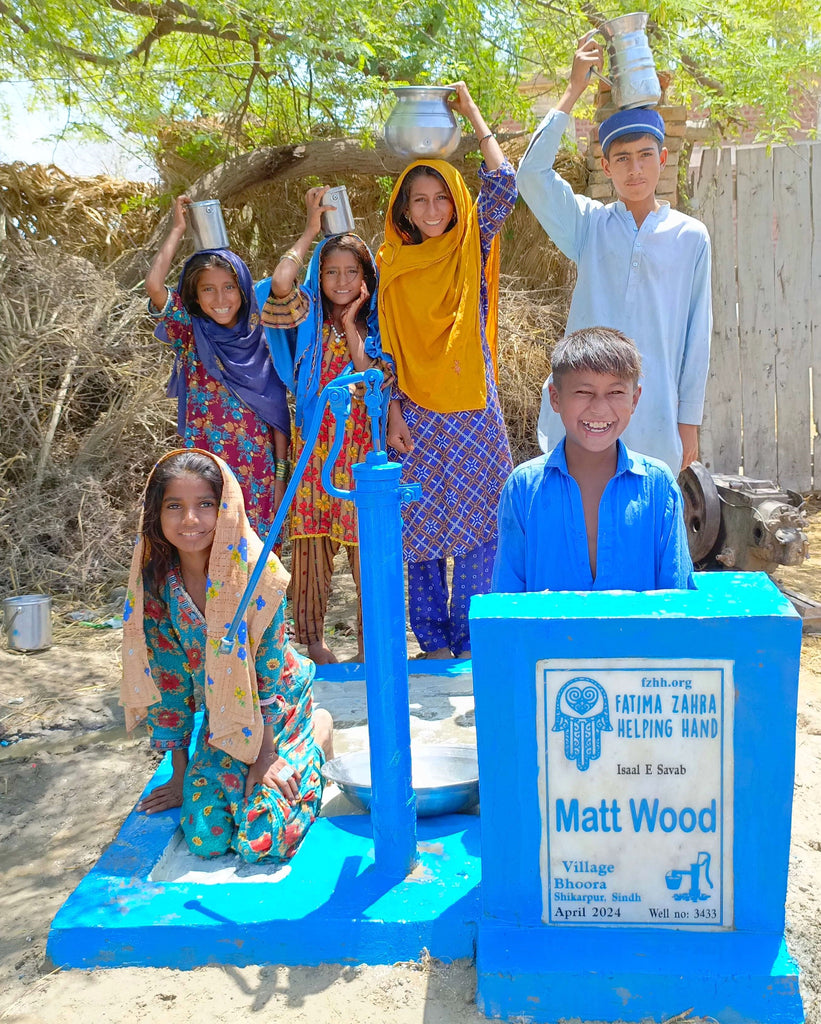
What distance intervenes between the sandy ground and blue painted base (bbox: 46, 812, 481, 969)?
4 cm

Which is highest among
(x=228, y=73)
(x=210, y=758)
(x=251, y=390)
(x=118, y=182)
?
(x=228, y=73)

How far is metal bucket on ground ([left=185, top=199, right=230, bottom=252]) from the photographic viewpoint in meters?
3.56

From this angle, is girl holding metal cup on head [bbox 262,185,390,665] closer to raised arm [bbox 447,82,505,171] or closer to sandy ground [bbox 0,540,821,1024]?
raised arm [bbox 447,82,505,171]

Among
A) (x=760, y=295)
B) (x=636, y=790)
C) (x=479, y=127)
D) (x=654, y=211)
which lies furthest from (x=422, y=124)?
(x=760, y=295)

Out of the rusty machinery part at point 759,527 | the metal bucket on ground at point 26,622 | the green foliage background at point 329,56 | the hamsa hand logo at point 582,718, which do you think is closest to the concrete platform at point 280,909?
the hamsa hand logo at point 582,718

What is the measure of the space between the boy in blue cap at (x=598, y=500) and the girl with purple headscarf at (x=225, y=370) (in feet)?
5.92

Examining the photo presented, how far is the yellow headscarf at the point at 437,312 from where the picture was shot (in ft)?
11.2

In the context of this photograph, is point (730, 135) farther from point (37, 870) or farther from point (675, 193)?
point (37, 870)

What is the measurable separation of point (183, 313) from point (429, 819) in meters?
2.19

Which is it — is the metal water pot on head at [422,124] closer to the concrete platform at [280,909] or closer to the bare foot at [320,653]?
the bare foot at [320,653]

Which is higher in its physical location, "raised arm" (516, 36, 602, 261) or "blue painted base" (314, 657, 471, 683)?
"raised arm" (516, 36, 602, 261)

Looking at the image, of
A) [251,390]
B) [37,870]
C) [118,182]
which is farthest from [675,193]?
[37,870]

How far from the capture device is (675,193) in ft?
19.5

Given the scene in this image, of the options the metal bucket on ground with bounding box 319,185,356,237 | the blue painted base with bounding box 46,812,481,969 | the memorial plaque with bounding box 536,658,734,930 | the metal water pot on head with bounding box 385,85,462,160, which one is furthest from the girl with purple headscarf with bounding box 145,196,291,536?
the memorial plaque with bounding box 536,658,734,930
